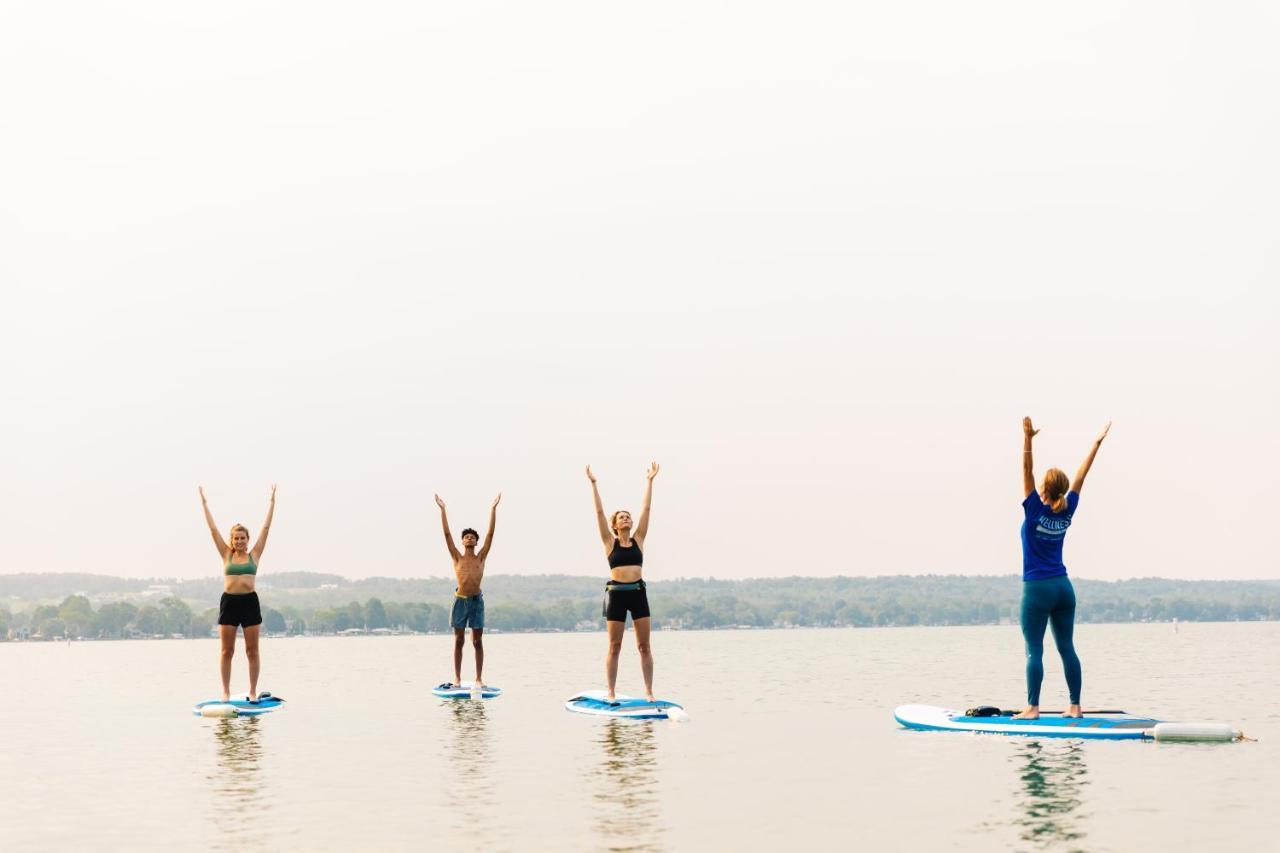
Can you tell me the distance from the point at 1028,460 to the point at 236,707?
1535 centimetres

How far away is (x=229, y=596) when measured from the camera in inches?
1015

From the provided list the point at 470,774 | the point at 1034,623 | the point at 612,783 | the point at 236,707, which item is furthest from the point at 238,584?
the point at 1034,623

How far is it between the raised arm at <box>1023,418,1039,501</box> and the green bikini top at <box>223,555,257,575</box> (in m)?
12.8

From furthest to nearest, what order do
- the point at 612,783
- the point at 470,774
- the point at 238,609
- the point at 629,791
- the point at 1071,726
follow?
1. the point at 238,609
2. the point at 1071,726
3. the point at 470,774
4. the point at 612,783
5. the point at 629,791

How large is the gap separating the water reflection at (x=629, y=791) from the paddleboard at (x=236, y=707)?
7589 mm

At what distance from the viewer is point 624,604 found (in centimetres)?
2391

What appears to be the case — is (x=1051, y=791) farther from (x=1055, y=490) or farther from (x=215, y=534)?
(x=215, y=534)

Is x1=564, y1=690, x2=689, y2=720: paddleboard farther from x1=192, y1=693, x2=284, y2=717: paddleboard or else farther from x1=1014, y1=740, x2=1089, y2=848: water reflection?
x1=1014, y1=740, x2=1089, y2=848: water reflection

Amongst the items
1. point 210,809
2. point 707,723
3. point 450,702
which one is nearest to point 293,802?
point 210,809

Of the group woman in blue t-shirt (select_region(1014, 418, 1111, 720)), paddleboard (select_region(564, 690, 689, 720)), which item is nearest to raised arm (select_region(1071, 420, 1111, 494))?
woman in blue t-shirt (select_region(1014, 418, 1111, 720))

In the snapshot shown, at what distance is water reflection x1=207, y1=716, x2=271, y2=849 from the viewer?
1417 cm

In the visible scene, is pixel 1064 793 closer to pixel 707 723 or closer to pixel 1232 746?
pixel 1232 746

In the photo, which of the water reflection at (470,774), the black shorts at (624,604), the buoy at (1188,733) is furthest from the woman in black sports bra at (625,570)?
the buoy at (1188,733)

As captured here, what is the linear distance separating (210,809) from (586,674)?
129ft
